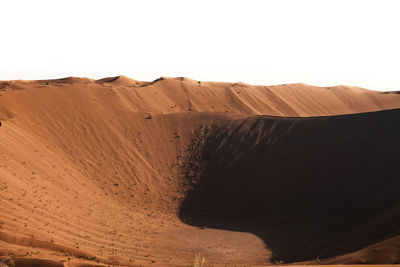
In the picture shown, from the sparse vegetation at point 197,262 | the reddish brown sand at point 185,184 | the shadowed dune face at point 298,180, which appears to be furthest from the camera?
the shadowed dune face at point 298,180

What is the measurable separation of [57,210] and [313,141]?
17.2m

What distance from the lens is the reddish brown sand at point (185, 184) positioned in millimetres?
13414

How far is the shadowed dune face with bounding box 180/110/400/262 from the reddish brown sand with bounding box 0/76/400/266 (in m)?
0.09

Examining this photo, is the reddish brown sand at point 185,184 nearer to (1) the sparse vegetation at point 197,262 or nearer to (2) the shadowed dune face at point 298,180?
(2) the shadowed dune face at point 298,180

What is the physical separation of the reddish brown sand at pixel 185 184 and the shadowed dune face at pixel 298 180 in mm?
92

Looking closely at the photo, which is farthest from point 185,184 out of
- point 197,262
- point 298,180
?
point 197,262

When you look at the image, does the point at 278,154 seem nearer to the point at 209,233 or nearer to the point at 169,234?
the point at 209,233

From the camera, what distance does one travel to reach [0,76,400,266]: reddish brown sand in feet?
44.0

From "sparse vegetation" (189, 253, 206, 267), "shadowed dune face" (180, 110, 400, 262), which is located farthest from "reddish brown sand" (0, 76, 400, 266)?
"sparse vegetation" (189, 253, 206, 267)

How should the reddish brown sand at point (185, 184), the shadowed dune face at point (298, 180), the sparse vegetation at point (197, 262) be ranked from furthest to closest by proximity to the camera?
the shadowed dune face at point (298, 180) < the reddish brown sand at point (185, 184) < the sparse vegetation at point (197, 262)

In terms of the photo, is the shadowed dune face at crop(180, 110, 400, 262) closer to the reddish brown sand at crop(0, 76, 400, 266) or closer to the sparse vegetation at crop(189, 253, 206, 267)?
the reddish brown sand at crop(0, 76, 400, 266)

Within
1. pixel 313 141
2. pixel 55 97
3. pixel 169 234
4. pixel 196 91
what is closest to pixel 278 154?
pixel 313 141

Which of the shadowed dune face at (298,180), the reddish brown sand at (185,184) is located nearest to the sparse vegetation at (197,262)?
the reddish brown sand at (185,184)

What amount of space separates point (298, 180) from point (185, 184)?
24.2 feet
